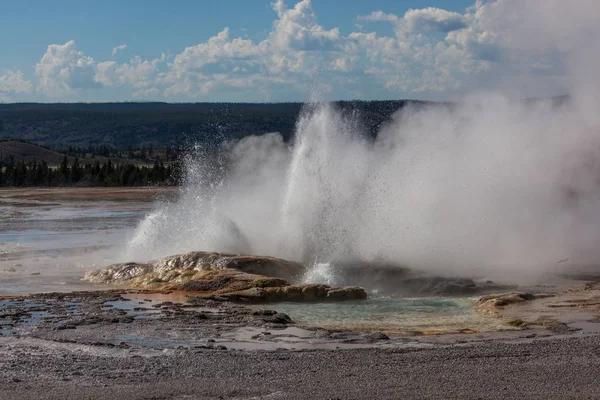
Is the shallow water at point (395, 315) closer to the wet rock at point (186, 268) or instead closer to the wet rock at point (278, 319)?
the wet rock at point (278, 319)

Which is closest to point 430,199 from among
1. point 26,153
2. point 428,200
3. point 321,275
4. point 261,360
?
point 428,200

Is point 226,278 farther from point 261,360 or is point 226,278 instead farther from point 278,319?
point 261,360

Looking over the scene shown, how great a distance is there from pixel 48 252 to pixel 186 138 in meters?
149

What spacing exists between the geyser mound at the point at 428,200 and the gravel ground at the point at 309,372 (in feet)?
31.0

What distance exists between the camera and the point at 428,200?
2736cm

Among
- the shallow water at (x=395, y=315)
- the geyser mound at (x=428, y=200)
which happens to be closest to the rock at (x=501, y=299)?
the shallow water at (x=395, y=315)

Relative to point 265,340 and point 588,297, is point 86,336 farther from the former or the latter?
point 588,297

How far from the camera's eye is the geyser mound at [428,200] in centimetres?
2445

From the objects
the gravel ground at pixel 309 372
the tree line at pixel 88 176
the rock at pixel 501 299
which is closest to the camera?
the gravel ground at pixel 309 372

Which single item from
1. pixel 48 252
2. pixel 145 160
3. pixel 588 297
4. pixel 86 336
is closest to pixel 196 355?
pixel 86 336

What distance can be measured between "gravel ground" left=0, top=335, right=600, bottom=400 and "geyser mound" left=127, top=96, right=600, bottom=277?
9.46 m

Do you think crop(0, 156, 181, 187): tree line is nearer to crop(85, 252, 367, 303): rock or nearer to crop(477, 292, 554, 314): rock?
crop(85, 252, 367, 303): rock

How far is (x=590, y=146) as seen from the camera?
30.2 meters

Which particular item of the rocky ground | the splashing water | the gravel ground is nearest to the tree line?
the splashing water
